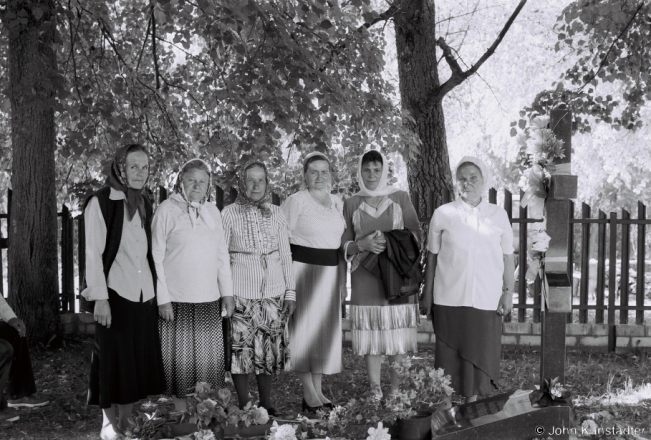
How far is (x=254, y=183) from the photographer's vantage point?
479cm

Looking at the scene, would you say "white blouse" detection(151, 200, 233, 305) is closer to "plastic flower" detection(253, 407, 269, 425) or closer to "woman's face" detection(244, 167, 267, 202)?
"woman's face" detection(244, 167, 267, 202)

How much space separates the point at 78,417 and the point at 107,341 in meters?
1.34

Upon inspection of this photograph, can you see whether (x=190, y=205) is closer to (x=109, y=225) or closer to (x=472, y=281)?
(x=109, y=225)

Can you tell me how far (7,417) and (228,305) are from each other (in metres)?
1.97

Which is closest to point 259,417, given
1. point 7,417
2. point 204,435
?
point 204,435

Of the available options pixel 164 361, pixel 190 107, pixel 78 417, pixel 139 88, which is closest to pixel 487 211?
pixel 164 361

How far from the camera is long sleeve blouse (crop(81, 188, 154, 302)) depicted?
4.21m

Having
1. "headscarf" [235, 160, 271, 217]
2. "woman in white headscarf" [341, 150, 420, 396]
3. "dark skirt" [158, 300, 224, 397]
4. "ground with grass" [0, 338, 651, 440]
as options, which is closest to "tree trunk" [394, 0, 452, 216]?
"ground with grass" [0, 338, 651, 440]

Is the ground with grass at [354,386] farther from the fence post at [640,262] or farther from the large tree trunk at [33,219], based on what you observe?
the fence post at [640,262]

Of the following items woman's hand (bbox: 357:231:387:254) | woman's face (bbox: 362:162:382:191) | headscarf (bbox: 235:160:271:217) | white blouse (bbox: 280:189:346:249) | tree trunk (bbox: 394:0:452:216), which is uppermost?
tree trunk (bbox: 394:0:452:216)

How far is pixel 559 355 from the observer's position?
4.14 metres

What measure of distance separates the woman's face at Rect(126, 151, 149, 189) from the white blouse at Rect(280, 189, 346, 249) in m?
1.13

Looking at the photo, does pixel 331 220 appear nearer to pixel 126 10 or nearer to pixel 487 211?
pixel 487 211

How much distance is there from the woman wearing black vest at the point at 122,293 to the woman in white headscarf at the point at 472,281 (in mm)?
1997
